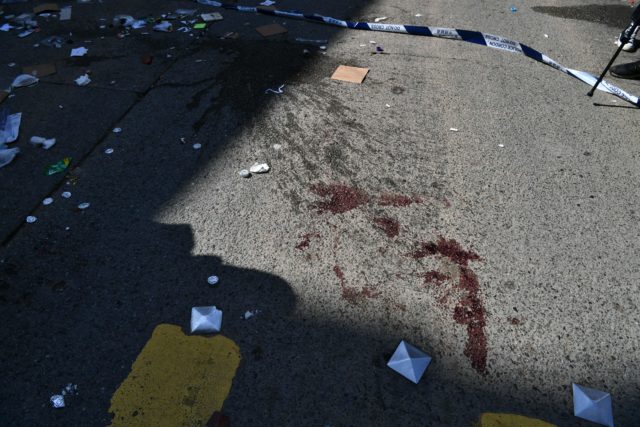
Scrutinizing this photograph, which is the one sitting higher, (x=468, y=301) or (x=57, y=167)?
(x=468, y=301)

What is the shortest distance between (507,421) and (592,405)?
45 centimetres

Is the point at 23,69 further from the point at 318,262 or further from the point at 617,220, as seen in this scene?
the point at 617,220

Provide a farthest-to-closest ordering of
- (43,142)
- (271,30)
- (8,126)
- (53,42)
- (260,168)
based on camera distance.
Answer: (271,30) → (53,42) → (8,126) → (43,142) → (260,168)

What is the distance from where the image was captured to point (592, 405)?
6.79ft

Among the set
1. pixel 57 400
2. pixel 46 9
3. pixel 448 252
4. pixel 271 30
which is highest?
pixel 271 30

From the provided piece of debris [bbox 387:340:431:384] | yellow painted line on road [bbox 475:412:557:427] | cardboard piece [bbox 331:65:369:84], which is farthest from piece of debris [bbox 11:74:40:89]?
yellow painted line on road [bbox 475:412:557:427]

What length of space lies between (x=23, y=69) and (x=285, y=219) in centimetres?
386

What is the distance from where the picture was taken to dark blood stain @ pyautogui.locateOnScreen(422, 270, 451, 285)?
103 inches

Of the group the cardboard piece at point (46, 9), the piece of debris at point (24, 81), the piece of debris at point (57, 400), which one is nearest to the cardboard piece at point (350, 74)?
the piece of debris at point (24, 81)

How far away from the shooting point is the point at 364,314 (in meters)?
2.45

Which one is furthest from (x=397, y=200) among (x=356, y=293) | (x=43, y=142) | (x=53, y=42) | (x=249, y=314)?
(x=53, y=42)

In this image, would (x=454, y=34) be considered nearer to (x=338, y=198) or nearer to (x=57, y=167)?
(x=338, y=198)

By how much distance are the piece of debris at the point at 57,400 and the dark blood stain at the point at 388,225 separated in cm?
211

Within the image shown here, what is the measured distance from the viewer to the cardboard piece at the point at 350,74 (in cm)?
448
